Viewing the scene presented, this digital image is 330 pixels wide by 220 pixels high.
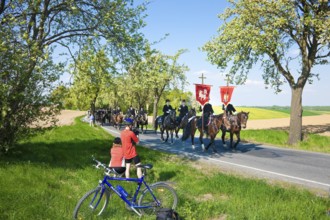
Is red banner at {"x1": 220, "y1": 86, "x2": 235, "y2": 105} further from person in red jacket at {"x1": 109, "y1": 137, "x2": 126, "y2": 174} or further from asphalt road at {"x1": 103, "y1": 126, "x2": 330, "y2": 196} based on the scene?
person in red jacket at {"x1": 109, "y1": 137, "x2": 126, "y2": 174}

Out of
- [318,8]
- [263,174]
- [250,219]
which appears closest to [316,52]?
[318,8]

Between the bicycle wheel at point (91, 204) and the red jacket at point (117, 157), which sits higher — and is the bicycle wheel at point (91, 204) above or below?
below

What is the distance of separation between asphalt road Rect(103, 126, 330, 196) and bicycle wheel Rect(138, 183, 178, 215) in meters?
5.06

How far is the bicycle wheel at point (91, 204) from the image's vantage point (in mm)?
6926

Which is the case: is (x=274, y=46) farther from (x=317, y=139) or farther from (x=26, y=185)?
(x=26, y=185)

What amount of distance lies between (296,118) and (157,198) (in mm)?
17829

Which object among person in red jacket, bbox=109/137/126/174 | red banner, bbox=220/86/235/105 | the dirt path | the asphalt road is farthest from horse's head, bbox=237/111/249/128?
person in red jacket, bbox=109/137/126/174

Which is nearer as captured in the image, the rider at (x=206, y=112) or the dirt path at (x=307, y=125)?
the rider at (x=206, y=112)

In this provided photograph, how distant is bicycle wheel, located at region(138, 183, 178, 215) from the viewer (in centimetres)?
744

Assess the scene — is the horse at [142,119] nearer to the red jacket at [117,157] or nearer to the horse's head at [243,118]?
the horse's head at [243,118]

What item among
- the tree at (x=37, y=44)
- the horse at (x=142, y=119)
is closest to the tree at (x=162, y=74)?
the horse at (x=142, y=119)

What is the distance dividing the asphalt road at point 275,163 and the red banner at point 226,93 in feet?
13.2

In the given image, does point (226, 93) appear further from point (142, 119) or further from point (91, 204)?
point (91, 204)

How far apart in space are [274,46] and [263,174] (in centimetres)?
1069
